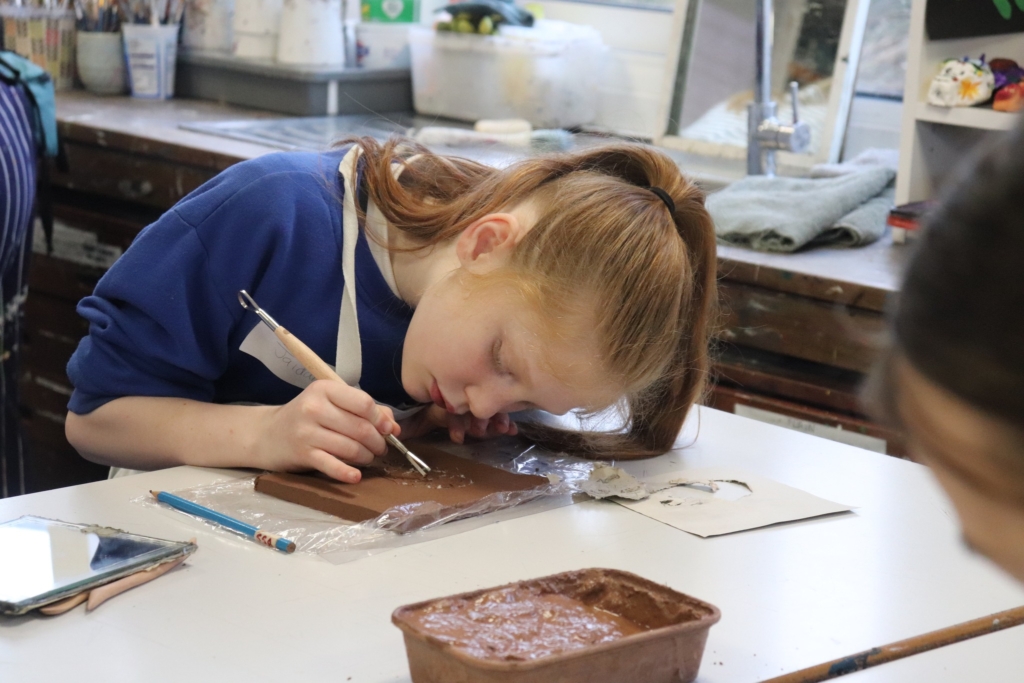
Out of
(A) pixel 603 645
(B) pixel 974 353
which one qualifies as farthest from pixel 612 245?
(B) pixel 974 353

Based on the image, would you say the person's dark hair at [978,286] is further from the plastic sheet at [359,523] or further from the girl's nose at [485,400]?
the girl's nose at [485,400]

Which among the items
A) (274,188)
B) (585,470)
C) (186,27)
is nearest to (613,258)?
(585,470)

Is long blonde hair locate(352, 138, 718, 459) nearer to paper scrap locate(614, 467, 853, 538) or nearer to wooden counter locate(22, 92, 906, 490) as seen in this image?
paper scrap locate(614, 467, 853, 538)

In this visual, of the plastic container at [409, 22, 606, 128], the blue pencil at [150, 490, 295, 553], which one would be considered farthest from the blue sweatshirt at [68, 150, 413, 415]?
the plastic container at [409, 22, 606, 128]

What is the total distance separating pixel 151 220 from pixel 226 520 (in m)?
1.44

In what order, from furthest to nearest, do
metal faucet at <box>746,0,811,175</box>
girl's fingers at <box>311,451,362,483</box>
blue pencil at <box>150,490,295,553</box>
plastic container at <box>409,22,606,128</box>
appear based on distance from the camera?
plastic container at <box>409,22,606,128</box>, metal faucet at <box>746,0,811,175</box>, girl's fingers at <box>311,451,362,483</box>, blue pencil at <box>150,490,295,553</box>

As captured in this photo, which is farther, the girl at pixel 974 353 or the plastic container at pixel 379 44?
the plastic container at pixel 379 44

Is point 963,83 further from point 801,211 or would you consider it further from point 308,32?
point 308,32

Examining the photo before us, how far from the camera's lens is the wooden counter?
1499mm

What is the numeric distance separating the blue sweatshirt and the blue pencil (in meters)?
0.20

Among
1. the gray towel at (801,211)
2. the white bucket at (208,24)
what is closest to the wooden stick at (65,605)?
the gray towel at (801,211)

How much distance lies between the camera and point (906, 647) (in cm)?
75

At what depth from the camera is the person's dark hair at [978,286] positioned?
35cm

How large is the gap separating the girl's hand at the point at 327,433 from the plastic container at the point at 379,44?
172cm
